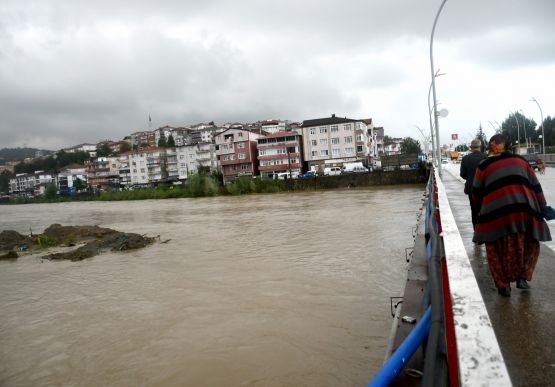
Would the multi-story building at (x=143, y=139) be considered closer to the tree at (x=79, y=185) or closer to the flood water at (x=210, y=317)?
the tree at (x=79, y=185)

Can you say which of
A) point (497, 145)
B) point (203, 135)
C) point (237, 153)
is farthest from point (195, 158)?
point (497, 145)

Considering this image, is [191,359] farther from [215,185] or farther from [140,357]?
[215,185]

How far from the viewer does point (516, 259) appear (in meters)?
3.70

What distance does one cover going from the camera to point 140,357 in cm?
598

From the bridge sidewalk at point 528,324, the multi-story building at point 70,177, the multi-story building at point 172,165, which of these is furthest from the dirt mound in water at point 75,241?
the multi-story building at point 70,177

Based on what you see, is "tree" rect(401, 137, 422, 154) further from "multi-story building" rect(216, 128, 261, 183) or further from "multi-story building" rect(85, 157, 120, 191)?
"multi-story building" rect(85, 157, 120, 191)

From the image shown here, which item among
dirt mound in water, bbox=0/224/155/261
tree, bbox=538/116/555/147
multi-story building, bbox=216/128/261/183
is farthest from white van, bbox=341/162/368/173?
dirt mound in water, bbox=0/224/155/261

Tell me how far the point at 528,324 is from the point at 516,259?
842 mm

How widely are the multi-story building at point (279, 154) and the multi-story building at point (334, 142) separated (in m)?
2.19

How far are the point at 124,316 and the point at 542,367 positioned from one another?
7417 mm

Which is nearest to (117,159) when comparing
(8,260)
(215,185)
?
(215,185)

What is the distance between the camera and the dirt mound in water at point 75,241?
16219 millimetres

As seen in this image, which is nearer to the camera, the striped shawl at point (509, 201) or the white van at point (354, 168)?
the striped shawl at point (509, 201)

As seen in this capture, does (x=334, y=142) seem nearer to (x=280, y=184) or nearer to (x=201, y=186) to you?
(x=280, y=184)
